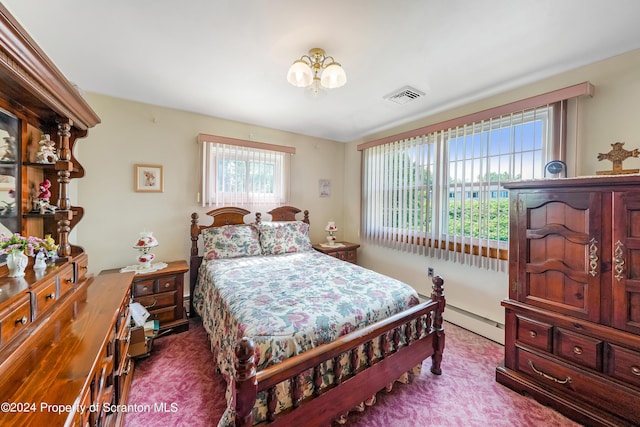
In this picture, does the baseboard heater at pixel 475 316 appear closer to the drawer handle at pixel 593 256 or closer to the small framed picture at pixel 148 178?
the drawer handle at pixel 593 256

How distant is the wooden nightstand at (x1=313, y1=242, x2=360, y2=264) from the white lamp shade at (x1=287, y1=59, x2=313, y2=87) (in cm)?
237

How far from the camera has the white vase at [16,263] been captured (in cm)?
111

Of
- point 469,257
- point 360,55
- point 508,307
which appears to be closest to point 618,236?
point 508,307

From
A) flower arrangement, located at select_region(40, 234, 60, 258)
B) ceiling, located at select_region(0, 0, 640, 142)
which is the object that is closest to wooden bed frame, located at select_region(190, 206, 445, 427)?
flower arrangement, located at select_region(40, 234, 60, 258)

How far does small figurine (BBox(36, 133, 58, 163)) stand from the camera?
4.76 feet

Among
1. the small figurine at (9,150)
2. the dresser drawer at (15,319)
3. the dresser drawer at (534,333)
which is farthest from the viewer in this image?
the dresser drawer at (534,333)

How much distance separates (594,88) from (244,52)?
2.72 m

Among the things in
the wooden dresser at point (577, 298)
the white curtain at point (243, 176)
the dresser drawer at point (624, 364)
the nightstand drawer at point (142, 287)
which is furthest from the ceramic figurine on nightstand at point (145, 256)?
the dresser drawer at point (624, 364)

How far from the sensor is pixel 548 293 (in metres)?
1.69

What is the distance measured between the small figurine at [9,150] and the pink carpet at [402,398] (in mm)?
Answer: 1613

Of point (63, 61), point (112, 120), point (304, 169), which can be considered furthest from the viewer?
point (304, 169)

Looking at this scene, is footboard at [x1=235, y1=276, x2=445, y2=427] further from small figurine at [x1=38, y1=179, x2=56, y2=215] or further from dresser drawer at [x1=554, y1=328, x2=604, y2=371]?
small figurine at [x1=38, y1=179, x2=56, y2=215]

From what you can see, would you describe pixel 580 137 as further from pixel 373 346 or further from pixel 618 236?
pixel 373 346

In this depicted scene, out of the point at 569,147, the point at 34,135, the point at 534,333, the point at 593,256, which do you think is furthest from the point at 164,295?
the point at 569,147
